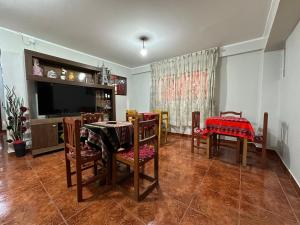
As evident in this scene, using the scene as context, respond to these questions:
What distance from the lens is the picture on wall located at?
4.92 m

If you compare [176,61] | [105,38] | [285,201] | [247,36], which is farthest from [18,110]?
[247,36]

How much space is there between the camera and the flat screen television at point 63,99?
297cm

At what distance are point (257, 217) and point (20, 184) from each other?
9.07ft

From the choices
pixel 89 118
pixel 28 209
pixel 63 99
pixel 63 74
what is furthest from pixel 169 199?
pixel 63 74

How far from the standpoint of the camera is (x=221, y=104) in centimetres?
363

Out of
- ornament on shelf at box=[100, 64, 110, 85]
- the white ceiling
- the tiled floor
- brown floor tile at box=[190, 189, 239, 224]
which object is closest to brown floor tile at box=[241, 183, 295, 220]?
the tiled floor

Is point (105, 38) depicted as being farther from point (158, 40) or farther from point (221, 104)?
point (221, 104)

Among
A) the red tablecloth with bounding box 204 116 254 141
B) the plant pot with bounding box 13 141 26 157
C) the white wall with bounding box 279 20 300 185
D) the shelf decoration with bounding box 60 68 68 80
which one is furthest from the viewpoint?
the shelf decoration with bounding box 60 68 68 80

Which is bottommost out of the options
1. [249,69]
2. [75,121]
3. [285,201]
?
[285,201]

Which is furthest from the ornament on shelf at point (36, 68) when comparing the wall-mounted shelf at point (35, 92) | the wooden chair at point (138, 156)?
the wooden chair at point (138, 156)

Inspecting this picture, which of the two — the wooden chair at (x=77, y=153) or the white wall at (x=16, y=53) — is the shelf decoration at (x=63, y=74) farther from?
the wooden chair at (x=77, y=153)

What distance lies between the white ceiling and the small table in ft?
5.80

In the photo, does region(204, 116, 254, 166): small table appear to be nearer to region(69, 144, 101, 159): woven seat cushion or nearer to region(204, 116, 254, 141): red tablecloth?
region(204, 116, 254, 141): red tablecloth

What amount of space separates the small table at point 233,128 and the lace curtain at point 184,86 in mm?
1103
